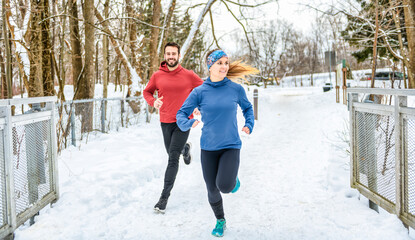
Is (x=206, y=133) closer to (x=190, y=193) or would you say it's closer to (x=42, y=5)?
(x=190, y=193)

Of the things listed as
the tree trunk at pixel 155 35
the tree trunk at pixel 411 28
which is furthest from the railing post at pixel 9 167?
the tree trunk at pixel 155 35

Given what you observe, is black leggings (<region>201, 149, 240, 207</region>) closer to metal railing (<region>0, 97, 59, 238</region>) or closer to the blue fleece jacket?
Answer: the blue fleece jacket

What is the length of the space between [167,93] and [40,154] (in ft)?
5.64

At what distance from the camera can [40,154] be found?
4.08 m

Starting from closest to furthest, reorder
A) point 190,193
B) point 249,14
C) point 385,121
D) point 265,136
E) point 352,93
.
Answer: point 385,121, point 352,93, point 190,193, point 265,136, point 249,14

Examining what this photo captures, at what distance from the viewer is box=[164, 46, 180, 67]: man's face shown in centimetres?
454

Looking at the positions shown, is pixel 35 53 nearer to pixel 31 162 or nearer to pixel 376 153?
pixel 31 162

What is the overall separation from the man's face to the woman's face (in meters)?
1.26

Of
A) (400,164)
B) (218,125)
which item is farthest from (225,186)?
(400,164)

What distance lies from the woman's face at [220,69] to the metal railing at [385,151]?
5.07 feet

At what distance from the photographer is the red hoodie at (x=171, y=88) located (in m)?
4.55

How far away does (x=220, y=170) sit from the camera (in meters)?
3.33

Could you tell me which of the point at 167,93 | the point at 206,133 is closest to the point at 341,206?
Answer: the point at 206,133

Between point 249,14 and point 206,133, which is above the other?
point 249,14
